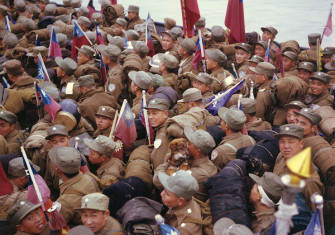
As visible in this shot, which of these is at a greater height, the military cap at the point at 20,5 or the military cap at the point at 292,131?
the military cap at the point at 20,5

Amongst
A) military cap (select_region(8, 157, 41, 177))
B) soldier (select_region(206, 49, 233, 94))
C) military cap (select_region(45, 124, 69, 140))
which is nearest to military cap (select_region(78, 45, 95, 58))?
soldier (select_region(206, 49, 233, 94))

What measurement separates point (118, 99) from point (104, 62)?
2.32ft

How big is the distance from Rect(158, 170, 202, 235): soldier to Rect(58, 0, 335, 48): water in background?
920 cm

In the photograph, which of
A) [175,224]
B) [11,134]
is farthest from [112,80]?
[175,224]

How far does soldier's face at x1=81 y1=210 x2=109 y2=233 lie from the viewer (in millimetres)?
3305

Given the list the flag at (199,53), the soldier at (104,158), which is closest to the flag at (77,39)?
the flag at (199,53)

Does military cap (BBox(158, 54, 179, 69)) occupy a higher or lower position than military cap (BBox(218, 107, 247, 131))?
higher

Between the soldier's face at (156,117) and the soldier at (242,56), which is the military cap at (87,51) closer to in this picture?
the soldier at (242,56)

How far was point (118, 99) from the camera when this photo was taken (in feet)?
22.2

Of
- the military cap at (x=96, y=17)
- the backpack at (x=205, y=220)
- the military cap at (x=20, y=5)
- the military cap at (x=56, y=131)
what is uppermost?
the military cap at (x=20, y=5)

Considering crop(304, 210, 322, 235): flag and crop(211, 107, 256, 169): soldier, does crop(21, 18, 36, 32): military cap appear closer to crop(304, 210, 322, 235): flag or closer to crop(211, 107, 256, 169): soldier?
crop(211, 107, 256, 169): soldier

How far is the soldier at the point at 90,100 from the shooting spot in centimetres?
582

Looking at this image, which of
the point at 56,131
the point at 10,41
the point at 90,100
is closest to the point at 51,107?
the point at 56,131

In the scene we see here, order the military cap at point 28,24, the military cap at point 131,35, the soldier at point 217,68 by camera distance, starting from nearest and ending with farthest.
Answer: the soldier at point 217,68 < the military cap at point 131,35 < the military cap at point 28,24
